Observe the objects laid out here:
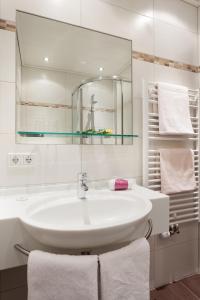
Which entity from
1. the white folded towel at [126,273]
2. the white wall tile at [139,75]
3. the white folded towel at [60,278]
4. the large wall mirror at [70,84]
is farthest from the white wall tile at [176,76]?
the white folded towel at [60,278]

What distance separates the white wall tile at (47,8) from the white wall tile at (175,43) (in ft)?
2.30

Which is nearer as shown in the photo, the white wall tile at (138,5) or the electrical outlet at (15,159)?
the electrical outlet at (15,159)

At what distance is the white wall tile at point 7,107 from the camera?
3.50 feet

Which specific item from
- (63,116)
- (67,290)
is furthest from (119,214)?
(63,116)

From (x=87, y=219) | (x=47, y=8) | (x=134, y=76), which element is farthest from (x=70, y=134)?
(x=47, y=8)

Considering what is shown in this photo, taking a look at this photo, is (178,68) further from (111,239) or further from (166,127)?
(111,239)

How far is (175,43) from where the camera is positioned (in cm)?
163

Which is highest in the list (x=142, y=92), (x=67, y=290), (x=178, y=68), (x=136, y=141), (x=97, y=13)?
(x=97, y=13)

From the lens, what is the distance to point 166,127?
143 cm

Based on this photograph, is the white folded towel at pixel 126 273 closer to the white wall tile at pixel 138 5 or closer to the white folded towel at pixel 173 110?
the white folded towel at pixel 173 110

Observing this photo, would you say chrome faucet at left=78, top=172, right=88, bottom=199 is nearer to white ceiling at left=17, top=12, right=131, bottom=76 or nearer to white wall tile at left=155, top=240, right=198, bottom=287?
white ceiling at left=17, top=12, right=131, bottom=76

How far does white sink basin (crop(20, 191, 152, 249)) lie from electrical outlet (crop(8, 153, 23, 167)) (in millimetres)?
286

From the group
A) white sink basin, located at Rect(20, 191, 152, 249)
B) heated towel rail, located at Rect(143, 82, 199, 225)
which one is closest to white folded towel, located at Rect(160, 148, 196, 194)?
heated towel rail, located at Rect(143, 82, 199, 225)

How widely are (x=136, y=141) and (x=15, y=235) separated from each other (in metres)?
1.02
